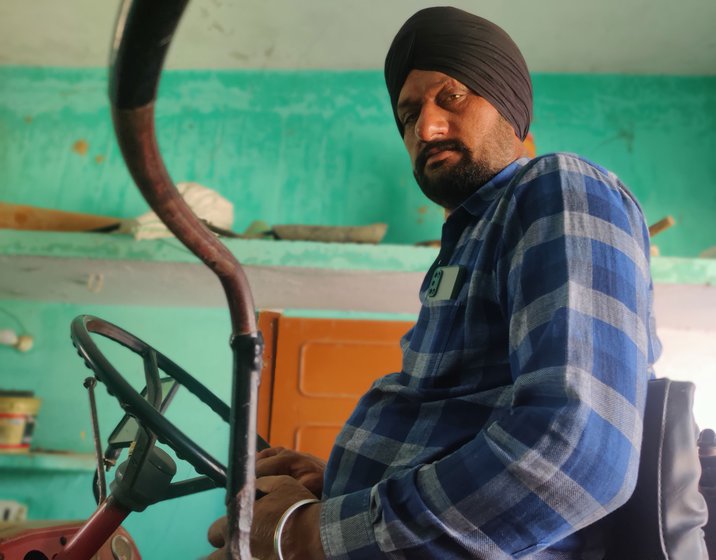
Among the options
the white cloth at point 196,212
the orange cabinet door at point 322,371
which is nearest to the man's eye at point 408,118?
the white cloth at point 196,212

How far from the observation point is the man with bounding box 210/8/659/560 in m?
0.52

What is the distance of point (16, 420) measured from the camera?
2.05 metres

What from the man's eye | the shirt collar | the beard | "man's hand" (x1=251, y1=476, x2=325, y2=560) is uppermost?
the man's eye

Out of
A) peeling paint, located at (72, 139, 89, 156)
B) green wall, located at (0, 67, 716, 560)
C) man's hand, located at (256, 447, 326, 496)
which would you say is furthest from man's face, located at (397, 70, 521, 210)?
peeling paint, located at (72, 139, 89, 156)

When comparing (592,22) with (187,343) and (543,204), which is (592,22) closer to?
(187,343)

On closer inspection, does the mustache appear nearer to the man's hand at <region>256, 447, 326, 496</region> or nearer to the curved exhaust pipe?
the man's hand at <region>256, 447, 326, 496</region>

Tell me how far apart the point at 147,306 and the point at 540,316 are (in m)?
1.96

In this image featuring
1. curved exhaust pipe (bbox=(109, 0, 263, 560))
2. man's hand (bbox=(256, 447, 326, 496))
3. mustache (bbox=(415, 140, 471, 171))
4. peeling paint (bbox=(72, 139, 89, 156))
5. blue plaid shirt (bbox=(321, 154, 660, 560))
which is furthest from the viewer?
peeling paint (bbox=(72, 139, 89, 156))

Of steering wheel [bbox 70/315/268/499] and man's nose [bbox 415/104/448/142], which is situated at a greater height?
man's nose [bbox 415/104/448/142]

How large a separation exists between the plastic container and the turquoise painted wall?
691 millimetres

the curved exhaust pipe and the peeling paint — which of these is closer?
the curved exhaust pipe

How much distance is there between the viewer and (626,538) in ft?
1.90

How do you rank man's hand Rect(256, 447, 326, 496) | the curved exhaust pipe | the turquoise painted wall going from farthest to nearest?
the turquoise painted wall < man's hand Rect(256, 447, 326, 496) < the curved exhaust pipe

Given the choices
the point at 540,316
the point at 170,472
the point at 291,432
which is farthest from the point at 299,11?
the point at 540,316
